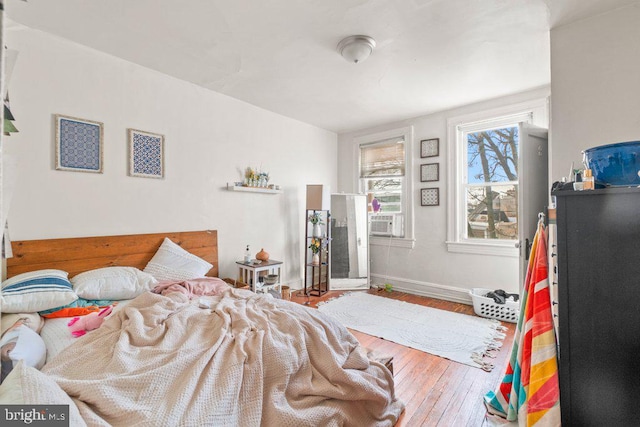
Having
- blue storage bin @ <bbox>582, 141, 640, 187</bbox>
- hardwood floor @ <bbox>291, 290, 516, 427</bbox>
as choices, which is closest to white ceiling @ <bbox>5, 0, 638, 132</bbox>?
blue storage bin @ <bbox>582, 141, 640, 187</bbox>

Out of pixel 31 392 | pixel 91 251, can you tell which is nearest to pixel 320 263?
pixel 91 251

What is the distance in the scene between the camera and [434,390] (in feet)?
7.19

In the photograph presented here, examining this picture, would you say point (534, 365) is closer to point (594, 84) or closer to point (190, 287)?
point (594, 84)

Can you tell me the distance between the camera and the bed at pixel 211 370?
1.18m

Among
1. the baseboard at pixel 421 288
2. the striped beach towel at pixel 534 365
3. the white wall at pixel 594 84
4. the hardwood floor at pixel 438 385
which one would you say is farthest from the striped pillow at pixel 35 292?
the white wall at pixel 594 84

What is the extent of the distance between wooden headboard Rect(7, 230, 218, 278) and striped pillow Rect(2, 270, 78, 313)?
17 centimetres

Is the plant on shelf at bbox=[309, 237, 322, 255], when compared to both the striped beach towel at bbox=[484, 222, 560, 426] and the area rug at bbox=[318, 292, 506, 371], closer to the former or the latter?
the area rug at bbox=[318, 292, 506, 371]

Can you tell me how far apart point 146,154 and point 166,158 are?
186 mm

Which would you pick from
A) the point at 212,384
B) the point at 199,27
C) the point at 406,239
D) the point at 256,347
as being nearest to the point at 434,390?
the point at 256,347

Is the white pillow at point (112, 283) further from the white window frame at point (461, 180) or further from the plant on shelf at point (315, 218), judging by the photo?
the white window frame at point (461, 180)

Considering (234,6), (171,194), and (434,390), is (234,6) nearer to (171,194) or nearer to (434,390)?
(171,194)

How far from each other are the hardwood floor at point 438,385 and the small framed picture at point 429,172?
2033 mm

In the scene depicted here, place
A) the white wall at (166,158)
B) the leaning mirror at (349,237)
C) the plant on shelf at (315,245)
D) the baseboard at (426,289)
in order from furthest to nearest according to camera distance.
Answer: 1. the leaning mirror at (349,237)
2. the plant on shelf at (315,245)
3. the baseboard at (426,289)
4. the white wall at (166,158)

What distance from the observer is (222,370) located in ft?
4.62
